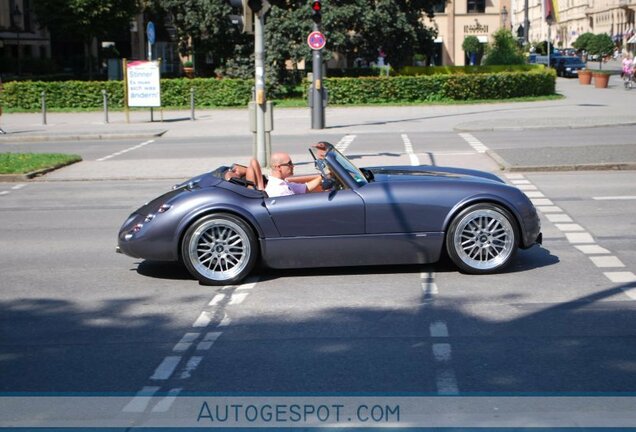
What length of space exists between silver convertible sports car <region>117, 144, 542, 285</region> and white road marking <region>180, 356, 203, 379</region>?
Answer: 2285 millimetres

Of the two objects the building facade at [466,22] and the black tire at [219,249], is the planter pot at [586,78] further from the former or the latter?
the black tire at [219,249]

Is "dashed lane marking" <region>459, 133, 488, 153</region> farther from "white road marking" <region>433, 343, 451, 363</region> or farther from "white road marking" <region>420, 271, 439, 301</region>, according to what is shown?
"white road marking" <region>433, 343, 451, 363</region>

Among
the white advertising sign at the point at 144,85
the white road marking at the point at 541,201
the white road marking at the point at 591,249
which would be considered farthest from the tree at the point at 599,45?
the white road marking at the point at 591,249

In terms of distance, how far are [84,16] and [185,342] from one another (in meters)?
47.3

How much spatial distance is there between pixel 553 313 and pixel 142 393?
3.40 m

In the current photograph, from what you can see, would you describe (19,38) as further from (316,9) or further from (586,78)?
(316,9)

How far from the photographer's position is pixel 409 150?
72.5ft

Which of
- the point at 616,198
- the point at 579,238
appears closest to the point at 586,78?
the point at 616,198

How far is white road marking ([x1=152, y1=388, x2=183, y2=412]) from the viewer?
579 centimetres

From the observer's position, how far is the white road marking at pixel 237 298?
8.50 m

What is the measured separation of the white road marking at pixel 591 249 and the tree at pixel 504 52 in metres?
38.6

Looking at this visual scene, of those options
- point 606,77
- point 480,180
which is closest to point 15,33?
point 606,77

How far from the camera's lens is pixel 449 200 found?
29.9 feet

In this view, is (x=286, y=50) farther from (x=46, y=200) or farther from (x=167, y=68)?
(x=167, y=68)
